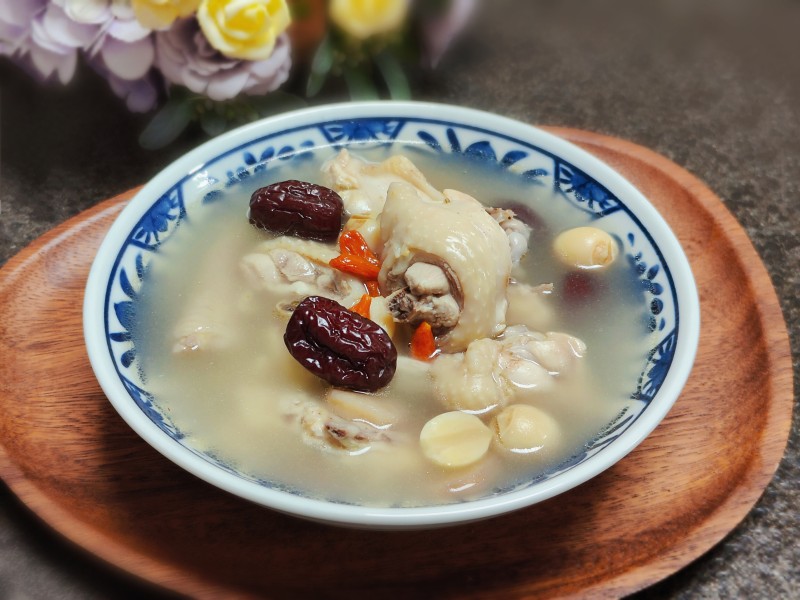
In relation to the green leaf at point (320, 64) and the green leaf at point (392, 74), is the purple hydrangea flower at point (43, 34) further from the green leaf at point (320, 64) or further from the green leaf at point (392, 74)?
the green leaf at point (392, 74)

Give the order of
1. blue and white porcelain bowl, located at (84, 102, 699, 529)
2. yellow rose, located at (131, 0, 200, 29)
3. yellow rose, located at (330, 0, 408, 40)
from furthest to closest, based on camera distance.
Answer: 1. yellow rose, located at (330, 0, 408, 40)
2. yellow rose, located at (131, 0, 200, 29)
3. blue and white porcelain bowl, located at (84, 102, 699, 529)

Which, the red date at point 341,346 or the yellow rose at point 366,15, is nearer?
the red date at point 341,346

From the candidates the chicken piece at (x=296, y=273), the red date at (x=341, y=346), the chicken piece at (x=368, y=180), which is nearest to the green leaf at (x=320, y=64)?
the chicken piece at (x=368, y=180)

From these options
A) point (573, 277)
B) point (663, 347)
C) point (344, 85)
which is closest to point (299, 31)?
point (344, 85)

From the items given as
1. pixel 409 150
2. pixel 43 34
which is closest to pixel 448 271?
pixel 409 150

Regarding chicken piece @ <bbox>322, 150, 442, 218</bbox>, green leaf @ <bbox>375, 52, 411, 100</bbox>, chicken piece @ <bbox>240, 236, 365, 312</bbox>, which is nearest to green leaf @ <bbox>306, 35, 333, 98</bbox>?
green leaf @ <bbox>375, 52, 411, 100</bbox>

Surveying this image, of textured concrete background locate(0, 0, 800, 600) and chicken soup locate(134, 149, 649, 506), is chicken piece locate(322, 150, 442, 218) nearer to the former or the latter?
chicken soup locate(134, 149, 649, 506)

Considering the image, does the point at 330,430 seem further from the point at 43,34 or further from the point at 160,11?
the point at 43,34

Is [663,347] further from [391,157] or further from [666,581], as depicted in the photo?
[391,157]

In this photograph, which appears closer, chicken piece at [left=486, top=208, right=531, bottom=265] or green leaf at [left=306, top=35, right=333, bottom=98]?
chicken piece at [left=486, top=208, right=531, bottom=265]
